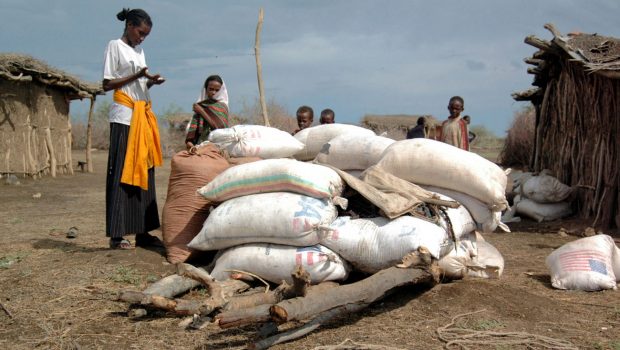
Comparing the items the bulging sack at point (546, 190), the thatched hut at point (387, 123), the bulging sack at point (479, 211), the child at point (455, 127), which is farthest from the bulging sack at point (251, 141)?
the thatched hut at point (387, 123)

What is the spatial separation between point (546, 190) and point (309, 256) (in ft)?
17.9

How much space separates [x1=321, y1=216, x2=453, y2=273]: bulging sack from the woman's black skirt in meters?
1.83

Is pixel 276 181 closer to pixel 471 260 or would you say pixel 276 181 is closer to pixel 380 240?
pixel 380 240

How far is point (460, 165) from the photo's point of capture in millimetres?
3943

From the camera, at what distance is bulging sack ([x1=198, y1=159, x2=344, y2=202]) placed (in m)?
3.59

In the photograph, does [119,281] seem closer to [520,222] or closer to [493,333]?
[493,333]

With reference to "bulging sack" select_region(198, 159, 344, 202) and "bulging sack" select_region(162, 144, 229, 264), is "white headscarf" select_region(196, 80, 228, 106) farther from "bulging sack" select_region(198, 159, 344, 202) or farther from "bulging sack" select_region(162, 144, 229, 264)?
"bulging sack" select_region(198, 159, 344, 202)

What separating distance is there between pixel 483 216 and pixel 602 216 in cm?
403

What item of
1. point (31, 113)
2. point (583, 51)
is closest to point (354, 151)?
point (583, 51)

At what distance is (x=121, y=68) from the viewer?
454cm

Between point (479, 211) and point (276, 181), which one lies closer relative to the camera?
point (276, 181)

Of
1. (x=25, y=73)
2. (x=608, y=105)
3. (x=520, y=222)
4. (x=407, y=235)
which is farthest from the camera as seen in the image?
→ (x=25, y=73)

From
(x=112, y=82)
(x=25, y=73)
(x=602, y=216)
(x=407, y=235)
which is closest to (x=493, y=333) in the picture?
(x=407, y=235)

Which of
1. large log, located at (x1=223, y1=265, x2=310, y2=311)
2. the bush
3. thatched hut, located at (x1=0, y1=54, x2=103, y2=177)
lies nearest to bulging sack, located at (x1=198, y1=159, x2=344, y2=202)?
large log, located at (x1=223, y1=265, x2=310, y2=311)
